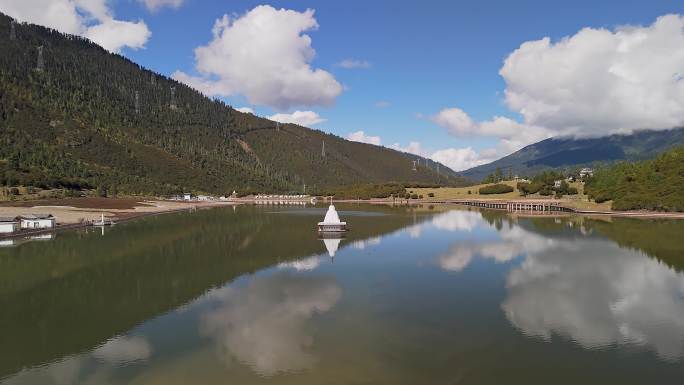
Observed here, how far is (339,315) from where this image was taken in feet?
98.8

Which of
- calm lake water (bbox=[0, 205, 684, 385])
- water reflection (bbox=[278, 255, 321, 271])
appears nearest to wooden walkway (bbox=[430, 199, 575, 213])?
calm lake water (bbox=[0, 205, 684, 385])

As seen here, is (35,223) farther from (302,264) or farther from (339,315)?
(339,315)

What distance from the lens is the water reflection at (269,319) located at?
894 inches

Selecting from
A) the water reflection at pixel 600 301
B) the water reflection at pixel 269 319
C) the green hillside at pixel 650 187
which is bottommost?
the water reflection at pixel 600 301

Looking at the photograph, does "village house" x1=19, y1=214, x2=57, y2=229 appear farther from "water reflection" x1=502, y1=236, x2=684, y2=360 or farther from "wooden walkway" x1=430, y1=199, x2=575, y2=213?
"wooden walkway" x1=430, y1=199, x2=575, y2=213

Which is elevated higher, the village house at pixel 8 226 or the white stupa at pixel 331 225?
the village house at pixel 8 226

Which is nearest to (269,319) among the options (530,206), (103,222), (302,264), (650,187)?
(302,264)

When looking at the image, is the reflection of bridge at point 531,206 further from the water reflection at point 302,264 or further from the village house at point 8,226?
the village house at point 8,226

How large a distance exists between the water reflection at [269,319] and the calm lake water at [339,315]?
15 cm

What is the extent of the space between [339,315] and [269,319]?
4.60 m

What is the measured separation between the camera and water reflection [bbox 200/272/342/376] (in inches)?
894

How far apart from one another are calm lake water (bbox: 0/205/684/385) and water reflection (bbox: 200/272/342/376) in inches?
5.7

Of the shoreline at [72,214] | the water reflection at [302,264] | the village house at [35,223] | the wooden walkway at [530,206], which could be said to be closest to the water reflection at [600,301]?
the water reflection at [302,264]

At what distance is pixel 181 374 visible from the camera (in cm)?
2050
